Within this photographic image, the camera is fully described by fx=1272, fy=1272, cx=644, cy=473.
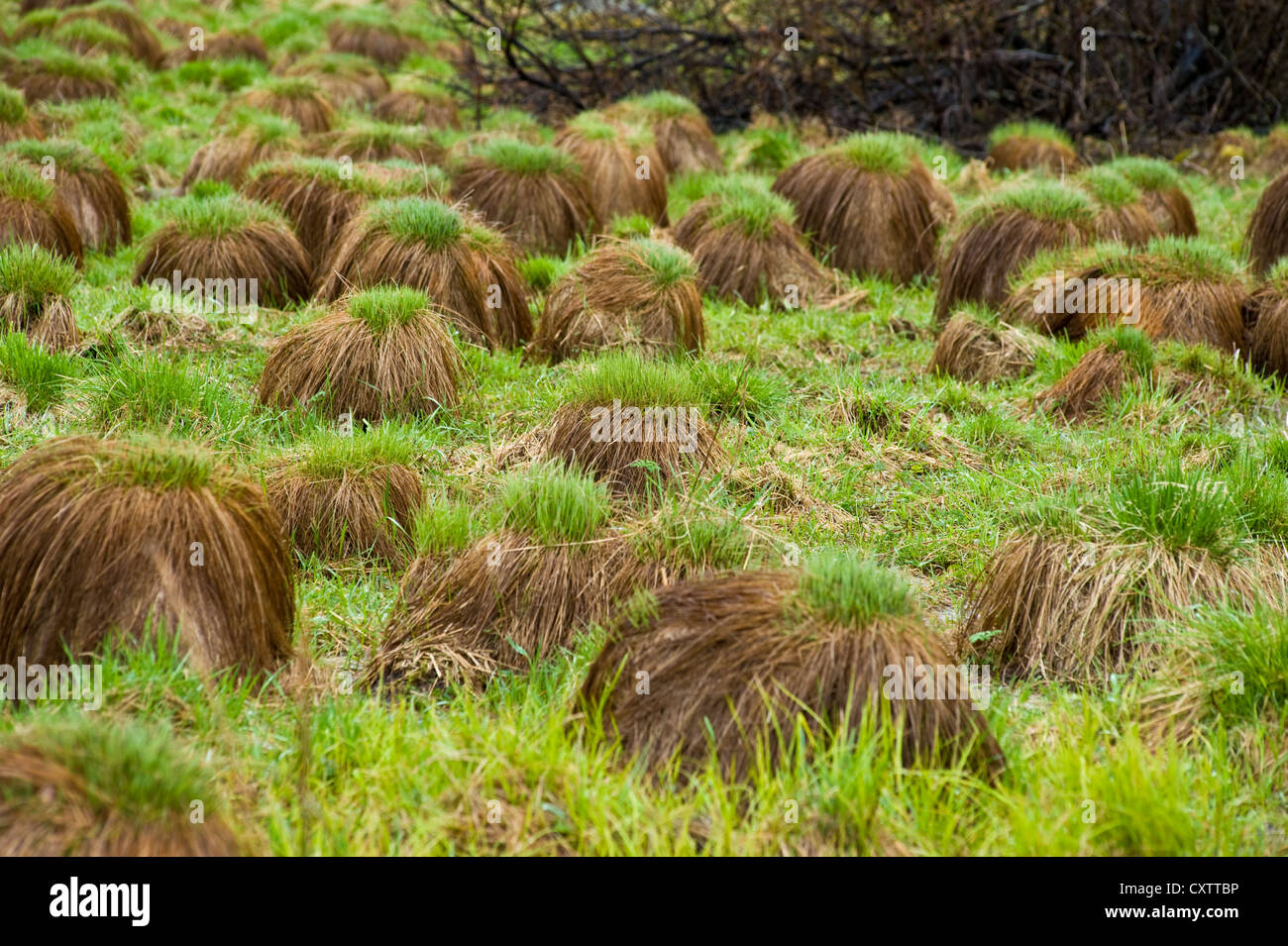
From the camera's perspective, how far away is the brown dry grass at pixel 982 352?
19.0ft

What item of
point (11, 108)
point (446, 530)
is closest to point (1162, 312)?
point (446, 530)

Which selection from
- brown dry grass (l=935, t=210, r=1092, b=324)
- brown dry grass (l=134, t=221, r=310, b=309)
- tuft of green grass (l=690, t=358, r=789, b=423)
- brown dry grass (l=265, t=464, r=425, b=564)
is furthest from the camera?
brown dry grass (l=935, t=210, r=1092, b=324)

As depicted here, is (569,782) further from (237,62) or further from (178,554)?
(237,62)

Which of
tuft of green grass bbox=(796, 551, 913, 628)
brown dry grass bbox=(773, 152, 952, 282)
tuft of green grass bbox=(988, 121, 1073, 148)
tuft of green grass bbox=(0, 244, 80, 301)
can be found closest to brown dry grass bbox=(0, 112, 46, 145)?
tuft of green grass bbox=(0, 244, 80, 301)

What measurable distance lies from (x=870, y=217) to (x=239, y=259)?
3.51 meters

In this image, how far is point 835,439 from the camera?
16.2 feet

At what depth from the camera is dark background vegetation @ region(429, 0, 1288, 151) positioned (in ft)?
34.2

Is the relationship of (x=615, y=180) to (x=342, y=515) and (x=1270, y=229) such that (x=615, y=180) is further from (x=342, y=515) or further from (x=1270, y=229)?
(x=342, y=515)

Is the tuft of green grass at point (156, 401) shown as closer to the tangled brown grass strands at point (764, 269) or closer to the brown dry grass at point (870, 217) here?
the tangled brown grass strands at point (764, 269)

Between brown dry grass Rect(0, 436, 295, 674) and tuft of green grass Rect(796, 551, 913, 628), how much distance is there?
1.41 metres

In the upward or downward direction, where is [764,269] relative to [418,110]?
downward

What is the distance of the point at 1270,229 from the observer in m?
7.04

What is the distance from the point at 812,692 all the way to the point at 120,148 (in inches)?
306

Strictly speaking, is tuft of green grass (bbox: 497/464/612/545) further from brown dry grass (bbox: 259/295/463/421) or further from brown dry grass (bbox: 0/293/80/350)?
brown dry grass (bbox: 0/293/80/350)
